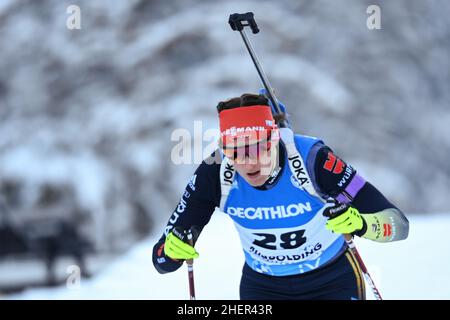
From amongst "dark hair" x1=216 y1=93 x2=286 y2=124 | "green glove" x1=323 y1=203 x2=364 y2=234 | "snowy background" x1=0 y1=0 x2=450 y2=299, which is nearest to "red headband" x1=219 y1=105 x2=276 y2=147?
"dark hair" x1=216 y1=93 x2=286 y2=124

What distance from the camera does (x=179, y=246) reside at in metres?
3.55

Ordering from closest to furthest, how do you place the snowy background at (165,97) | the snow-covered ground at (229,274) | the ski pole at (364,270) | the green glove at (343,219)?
1. the green glove at (343,219)
2. the ski pole at (364,270)
3. the snow-covered ground at (229,274)
4. the snowy background at (165,97)

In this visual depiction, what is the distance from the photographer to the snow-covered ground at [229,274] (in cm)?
697

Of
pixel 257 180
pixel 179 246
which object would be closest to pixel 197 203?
pixel 179 246

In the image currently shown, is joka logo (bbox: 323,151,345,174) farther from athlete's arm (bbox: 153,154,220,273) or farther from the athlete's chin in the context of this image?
athlete's arm (bbox: 153,154,220,273)

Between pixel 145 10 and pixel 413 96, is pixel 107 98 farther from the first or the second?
pixel 413 96

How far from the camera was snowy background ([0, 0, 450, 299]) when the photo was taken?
16.0m

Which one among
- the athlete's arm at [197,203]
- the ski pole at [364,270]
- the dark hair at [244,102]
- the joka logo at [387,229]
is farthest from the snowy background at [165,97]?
the joka logo at [387,229]

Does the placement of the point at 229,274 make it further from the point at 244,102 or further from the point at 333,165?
the point at 333,165

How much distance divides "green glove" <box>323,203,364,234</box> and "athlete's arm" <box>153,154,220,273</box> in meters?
0.57

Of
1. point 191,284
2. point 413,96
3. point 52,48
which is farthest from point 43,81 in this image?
point 191,284

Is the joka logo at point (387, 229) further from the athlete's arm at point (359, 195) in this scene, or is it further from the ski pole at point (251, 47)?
the ski pole at point (251, 47)

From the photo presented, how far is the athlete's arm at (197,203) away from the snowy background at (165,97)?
39.5 ft

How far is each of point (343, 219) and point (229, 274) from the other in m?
4.56
